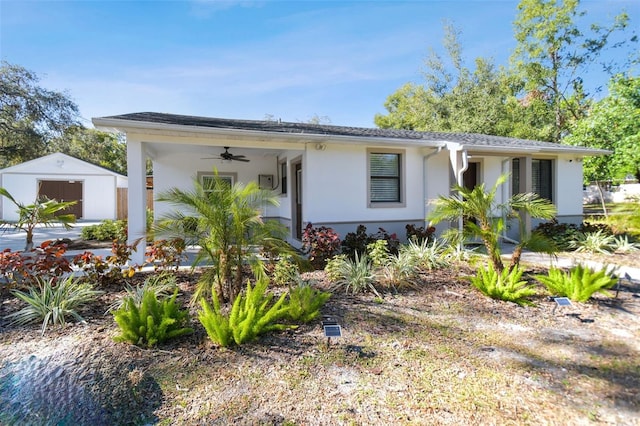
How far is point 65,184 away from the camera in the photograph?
17.4 m

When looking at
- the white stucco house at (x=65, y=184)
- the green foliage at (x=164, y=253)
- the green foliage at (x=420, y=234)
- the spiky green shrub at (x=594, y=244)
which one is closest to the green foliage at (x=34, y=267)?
the green foliage at (x=164, y=253)

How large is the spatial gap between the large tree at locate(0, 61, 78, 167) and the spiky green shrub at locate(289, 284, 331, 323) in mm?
24084

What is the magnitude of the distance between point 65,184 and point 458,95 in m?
24.2

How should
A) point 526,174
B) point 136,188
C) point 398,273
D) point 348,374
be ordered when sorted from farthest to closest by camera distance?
point 526,174 → point 136,188 → point 398,273 → point 348,374

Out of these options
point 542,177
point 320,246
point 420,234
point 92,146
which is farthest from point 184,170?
point 92,146

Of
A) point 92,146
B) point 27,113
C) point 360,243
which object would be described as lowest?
point 360,243

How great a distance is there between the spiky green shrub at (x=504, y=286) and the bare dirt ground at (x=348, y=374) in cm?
46

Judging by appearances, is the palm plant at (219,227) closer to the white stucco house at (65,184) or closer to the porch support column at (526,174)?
the porch support column at (526,174)

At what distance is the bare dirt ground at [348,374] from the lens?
7.64 feet

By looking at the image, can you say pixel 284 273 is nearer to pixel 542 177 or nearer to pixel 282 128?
pixel 282 128

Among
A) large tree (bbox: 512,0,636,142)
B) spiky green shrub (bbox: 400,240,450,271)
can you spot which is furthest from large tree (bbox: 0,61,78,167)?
large tree (bbox: 512,0,636,142)

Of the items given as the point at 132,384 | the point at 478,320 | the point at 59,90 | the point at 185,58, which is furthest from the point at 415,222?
the point at 59,90

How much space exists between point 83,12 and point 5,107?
17.5m

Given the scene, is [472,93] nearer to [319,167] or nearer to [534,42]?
[534,42]
